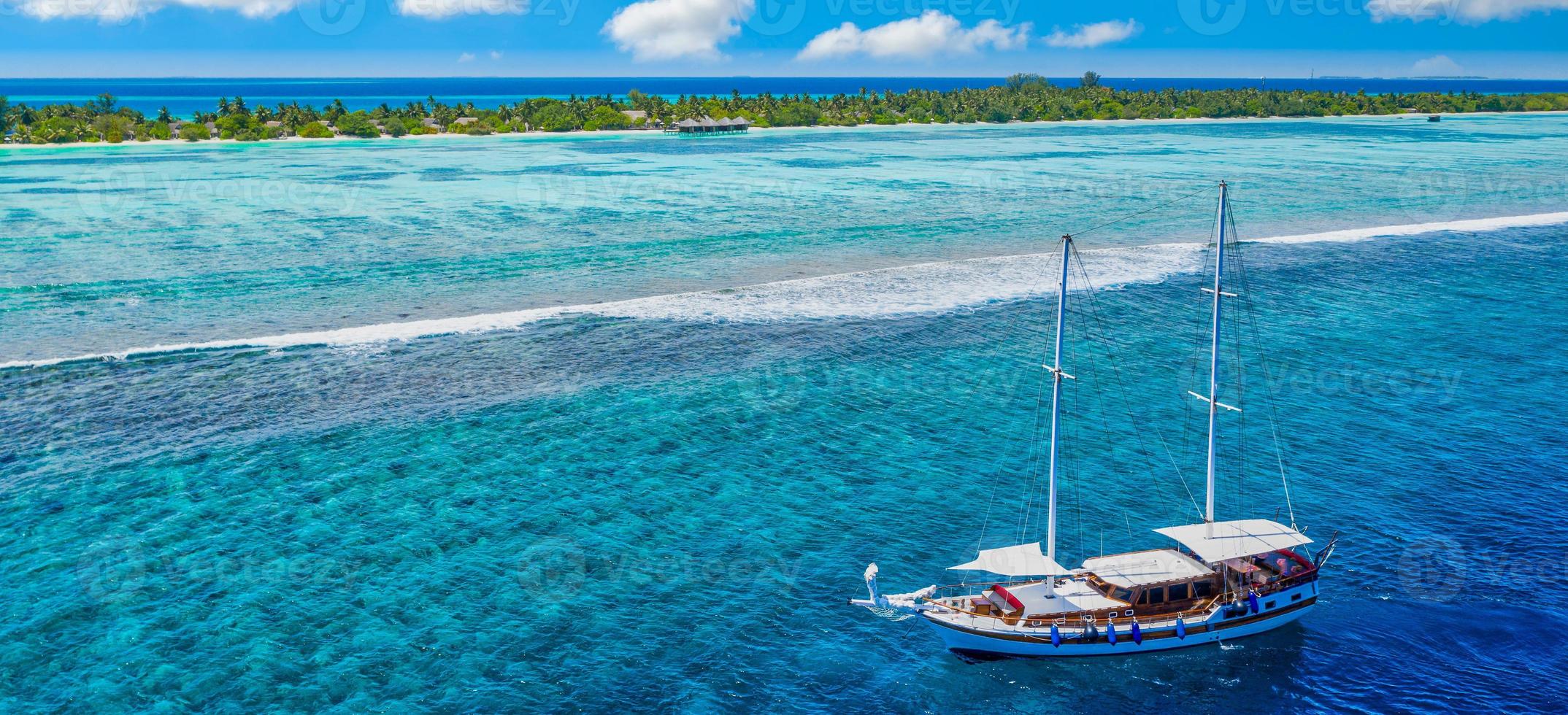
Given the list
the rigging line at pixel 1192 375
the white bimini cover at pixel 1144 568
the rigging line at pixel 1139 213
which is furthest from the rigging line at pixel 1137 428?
the rigging line at pixel 1139 213

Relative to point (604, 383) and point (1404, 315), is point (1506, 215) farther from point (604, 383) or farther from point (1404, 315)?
point (604, 383)

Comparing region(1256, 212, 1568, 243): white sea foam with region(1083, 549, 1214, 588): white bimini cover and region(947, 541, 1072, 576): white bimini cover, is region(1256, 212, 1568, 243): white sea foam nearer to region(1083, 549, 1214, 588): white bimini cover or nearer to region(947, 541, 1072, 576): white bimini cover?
region(1083, 549, 1214, 588): white bimini cover

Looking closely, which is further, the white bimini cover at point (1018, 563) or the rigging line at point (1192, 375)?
the rigging line at point (1192, 375)

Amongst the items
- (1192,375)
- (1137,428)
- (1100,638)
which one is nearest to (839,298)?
(1192,375)

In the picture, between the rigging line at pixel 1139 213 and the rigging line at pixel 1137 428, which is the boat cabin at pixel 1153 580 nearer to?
the rigging line at pixel 1137 428

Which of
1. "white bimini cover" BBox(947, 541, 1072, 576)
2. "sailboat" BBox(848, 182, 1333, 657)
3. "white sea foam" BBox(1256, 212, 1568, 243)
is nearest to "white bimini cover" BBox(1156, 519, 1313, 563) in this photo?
"sailboat" BBox(848, 182, 1333, 657)

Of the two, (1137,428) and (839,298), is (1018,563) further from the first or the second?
(839,298)
